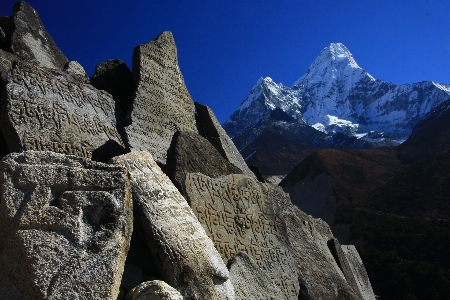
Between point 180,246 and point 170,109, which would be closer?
point 180,246

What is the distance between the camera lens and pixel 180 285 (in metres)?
3.21

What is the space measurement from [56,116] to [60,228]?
191 cm

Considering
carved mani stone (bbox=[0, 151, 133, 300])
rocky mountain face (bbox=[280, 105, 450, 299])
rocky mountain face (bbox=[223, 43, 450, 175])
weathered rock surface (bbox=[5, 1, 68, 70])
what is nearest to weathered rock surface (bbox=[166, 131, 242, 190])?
carved mani stone (bbox=[0, 151, 133, 300])

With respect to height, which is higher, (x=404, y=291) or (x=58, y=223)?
(x=404, y=291)

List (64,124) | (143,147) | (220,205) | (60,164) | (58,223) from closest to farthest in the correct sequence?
(58,223)
(60,164)
(64,124)
(220,205)
(143,147)

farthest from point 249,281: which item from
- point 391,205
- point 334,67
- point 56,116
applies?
point 334,67

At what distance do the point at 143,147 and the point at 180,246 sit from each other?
230 centimetres

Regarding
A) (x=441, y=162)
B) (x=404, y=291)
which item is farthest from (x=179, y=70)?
(x=441, y=162)

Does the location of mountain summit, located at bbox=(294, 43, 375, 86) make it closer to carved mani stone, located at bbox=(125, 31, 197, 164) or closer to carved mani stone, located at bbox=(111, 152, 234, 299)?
carved mani stone, located at bbox=(125, 31, 197, 164)

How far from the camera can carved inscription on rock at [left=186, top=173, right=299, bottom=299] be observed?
4562mm

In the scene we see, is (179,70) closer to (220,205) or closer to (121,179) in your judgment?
(220,205)

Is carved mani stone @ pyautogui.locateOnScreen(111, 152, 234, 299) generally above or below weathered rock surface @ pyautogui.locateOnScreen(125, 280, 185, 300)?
above

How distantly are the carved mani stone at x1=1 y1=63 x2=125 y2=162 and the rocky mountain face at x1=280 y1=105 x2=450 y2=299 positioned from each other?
45.1ft

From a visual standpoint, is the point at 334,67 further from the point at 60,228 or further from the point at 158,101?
the point at 60,228
